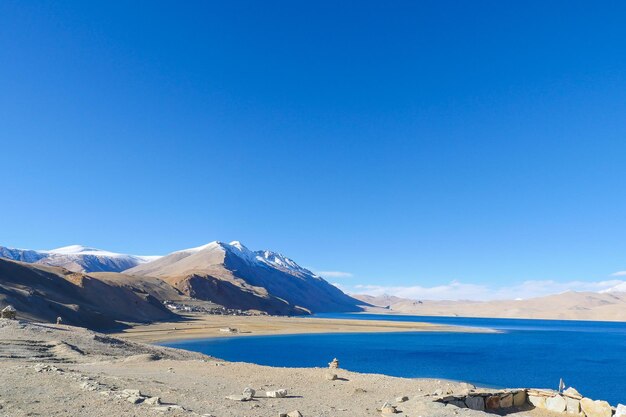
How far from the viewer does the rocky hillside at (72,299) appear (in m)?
68.6

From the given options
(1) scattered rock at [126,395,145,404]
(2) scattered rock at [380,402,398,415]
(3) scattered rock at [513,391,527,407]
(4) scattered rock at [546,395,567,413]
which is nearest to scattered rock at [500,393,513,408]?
(3) scattered rock at [513,391,527,407]

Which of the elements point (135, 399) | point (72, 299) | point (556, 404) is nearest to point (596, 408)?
point (556, 404)

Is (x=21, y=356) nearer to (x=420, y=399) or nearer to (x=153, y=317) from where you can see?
(x=420, y=399)

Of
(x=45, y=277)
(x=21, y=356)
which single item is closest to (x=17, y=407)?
(x=21, y=356)

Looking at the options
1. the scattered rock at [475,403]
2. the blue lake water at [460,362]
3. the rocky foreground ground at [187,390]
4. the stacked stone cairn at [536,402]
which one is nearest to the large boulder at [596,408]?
the stacked stone cairn at [536,402]

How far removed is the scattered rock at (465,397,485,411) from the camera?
20906mm

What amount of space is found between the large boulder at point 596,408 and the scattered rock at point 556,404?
949mm

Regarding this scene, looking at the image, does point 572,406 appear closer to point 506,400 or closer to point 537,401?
point 537,401

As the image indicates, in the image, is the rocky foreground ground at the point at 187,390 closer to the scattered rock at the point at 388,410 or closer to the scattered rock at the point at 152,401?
the scattered rock at the point at 152,401

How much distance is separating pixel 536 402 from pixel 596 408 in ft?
9.91

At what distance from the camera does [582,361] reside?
71938mm

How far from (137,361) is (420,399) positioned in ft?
58.7

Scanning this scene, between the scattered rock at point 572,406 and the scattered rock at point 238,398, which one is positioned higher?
the scattered rock at point 238,398

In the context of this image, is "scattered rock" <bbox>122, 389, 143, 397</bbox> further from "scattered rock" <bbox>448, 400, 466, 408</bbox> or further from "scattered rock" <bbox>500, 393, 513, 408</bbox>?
"scattered rock" <bbox>500, 393, 513, 408</bbox>
